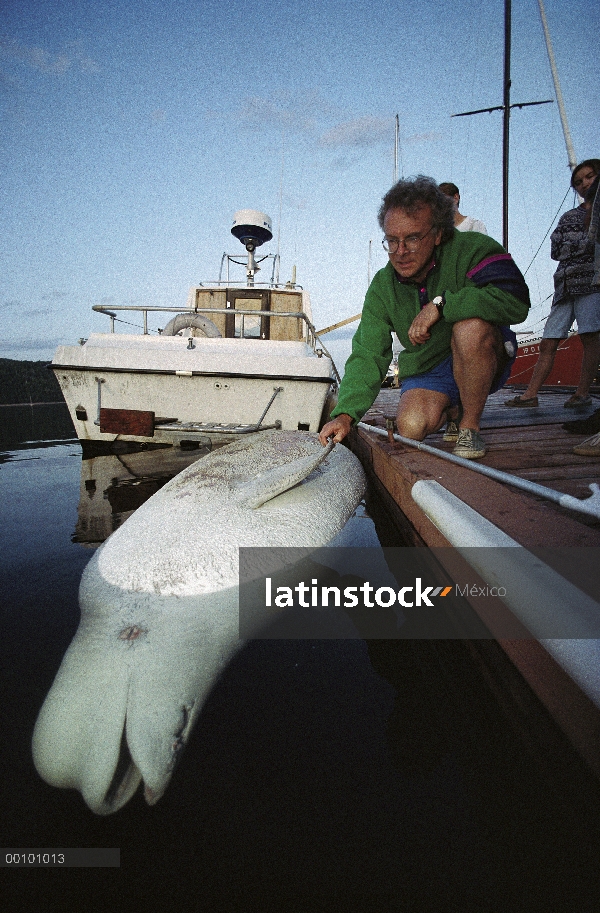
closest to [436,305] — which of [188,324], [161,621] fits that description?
[161,621]

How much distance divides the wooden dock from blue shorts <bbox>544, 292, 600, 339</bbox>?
34.4 inches

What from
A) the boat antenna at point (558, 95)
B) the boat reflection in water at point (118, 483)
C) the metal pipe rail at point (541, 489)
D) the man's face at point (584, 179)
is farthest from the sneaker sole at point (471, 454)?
the boat antenna at point (558, 95)

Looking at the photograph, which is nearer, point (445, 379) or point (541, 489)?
point (541, 489)

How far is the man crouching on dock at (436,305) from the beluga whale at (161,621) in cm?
48

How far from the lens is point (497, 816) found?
90 centimetres

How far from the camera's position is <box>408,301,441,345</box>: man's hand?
2570mm

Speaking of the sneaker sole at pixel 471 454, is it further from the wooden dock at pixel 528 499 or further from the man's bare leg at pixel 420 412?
the man's bare leg at pixel 420 412

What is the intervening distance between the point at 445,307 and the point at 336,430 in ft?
3.08

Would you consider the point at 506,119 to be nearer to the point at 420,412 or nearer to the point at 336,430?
the point at 420,412

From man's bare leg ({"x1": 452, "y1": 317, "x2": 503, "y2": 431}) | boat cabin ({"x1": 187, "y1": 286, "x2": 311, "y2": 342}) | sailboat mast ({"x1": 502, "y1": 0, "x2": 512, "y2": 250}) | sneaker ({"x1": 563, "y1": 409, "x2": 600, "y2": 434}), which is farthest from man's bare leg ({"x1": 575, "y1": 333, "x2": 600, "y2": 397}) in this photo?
sailboat mast ({"x1": 502, "y1": 0, "x2": 512, "y2": 250})

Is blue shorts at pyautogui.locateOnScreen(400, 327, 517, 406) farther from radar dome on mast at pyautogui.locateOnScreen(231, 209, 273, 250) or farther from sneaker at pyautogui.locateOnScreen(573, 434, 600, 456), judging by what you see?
radar dome on mast at pyautogui.locateOnScreen(231, 209, 273, 250)

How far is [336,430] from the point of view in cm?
235

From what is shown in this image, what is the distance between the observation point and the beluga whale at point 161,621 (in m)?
1.00

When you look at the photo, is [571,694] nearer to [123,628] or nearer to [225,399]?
[123,628]
